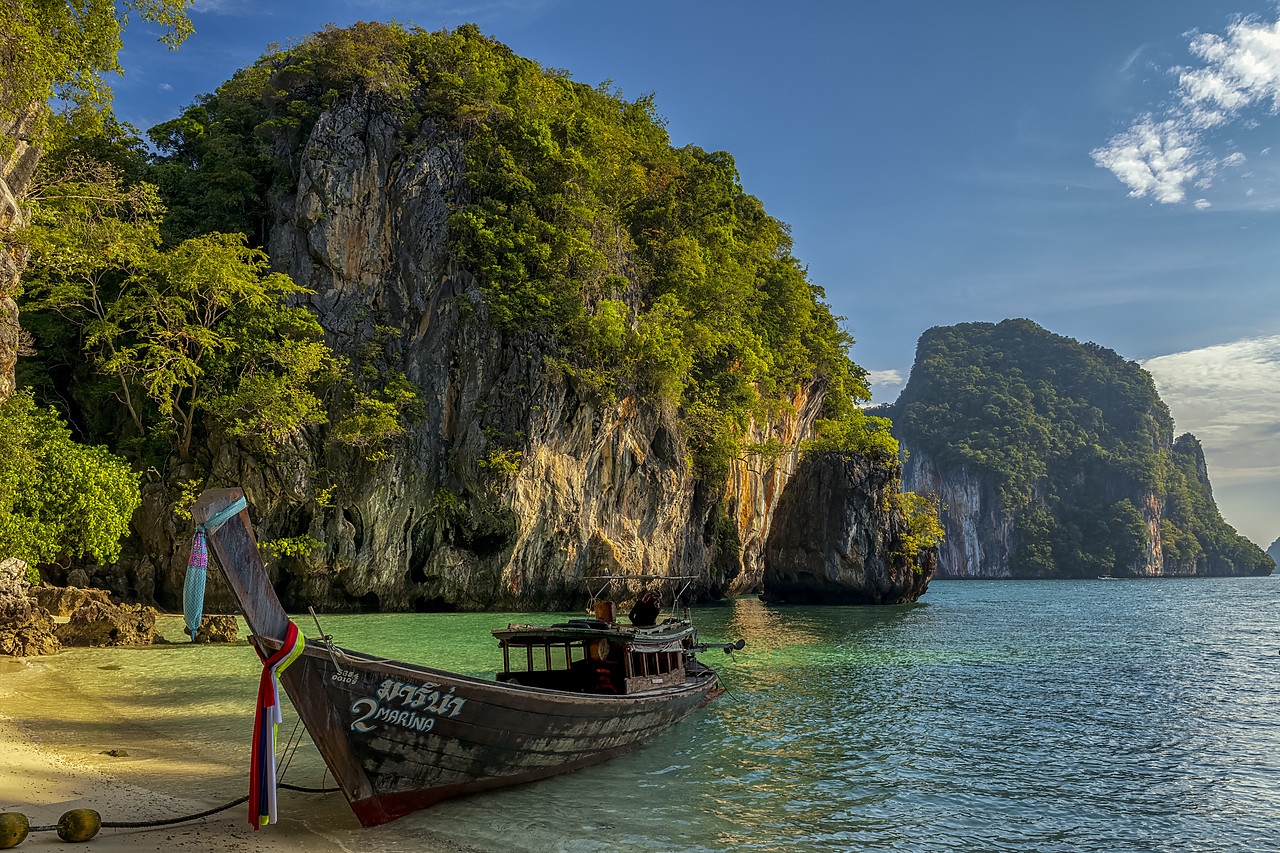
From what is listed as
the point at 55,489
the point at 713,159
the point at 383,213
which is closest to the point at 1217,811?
the point at 55,489

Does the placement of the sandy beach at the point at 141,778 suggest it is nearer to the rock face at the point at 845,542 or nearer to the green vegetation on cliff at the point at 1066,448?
the rock face at the point at 845,542

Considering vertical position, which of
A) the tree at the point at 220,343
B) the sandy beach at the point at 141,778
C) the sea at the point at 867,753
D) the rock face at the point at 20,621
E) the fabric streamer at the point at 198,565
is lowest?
the sea at the point at 867,753

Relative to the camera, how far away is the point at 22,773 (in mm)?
6887

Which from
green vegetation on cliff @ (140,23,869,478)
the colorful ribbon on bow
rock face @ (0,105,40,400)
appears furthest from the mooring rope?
green vegetation on cliff @ (140,23,869,478)

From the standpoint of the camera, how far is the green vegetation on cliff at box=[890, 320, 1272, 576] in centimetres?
9719

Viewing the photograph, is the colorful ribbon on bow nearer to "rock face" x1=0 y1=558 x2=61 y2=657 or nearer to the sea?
the sea

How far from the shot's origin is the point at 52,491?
17.7m

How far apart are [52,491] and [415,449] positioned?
33.6 feet

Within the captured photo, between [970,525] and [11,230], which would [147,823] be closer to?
[11,230]

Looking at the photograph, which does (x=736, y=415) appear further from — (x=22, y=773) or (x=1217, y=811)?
(x=22, y=773)

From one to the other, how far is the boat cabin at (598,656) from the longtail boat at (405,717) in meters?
0.69

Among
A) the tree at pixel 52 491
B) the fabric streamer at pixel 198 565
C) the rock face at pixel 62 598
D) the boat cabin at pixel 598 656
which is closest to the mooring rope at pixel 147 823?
the fabric streamer at pixel 198 565

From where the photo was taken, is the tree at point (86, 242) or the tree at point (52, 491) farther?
the tree at point (86, 242)

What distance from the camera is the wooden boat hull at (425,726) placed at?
6.09 m
